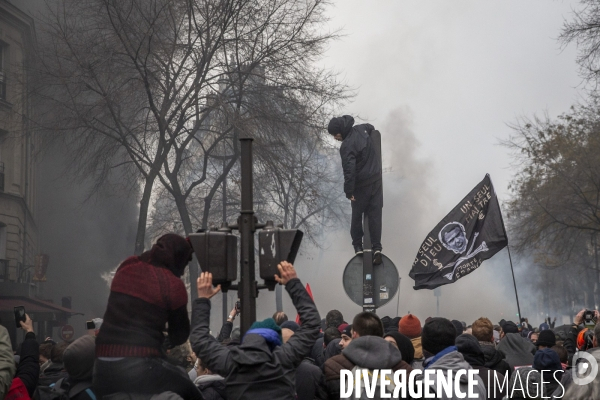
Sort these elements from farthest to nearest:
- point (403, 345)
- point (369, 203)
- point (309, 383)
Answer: point (369, 203) < point (403, 345) < point (309, 383)

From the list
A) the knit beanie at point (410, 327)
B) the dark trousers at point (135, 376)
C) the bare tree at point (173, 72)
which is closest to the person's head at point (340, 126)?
the knit beanie at point (410, 327)

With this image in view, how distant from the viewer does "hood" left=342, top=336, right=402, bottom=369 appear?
5.04 meters

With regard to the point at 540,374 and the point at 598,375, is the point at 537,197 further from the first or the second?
the point at 598,375

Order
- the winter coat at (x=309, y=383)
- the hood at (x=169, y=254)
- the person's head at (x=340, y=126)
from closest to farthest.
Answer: the hood at (x=169, y=254) → the winter coat at (x=309, y=383) → the person's head at (x=340, y=126)

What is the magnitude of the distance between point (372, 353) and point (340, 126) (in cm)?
485

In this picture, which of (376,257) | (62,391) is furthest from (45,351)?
(376,257)

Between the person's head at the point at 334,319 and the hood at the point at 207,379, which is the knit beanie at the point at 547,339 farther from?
the hood at the point at 207,379

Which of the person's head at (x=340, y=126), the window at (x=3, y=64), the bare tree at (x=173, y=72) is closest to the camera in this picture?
the person's head at (x=340, y=126)

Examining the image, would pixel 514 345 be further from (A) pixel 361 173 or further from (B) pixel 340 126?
(B) pixel 340 126

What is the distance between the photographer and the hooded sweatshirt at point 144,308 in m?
4.45

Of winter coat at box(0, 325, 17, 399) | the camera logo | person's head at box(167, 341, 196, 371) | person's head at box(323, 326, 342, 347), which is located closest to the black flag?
person's head at box(323, 326, 342, 347)

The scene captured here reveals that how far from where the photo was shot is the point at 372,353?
5.07 metres

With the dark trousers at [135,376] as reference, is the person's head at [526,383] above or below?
below

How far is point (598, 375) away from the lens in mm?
4348
